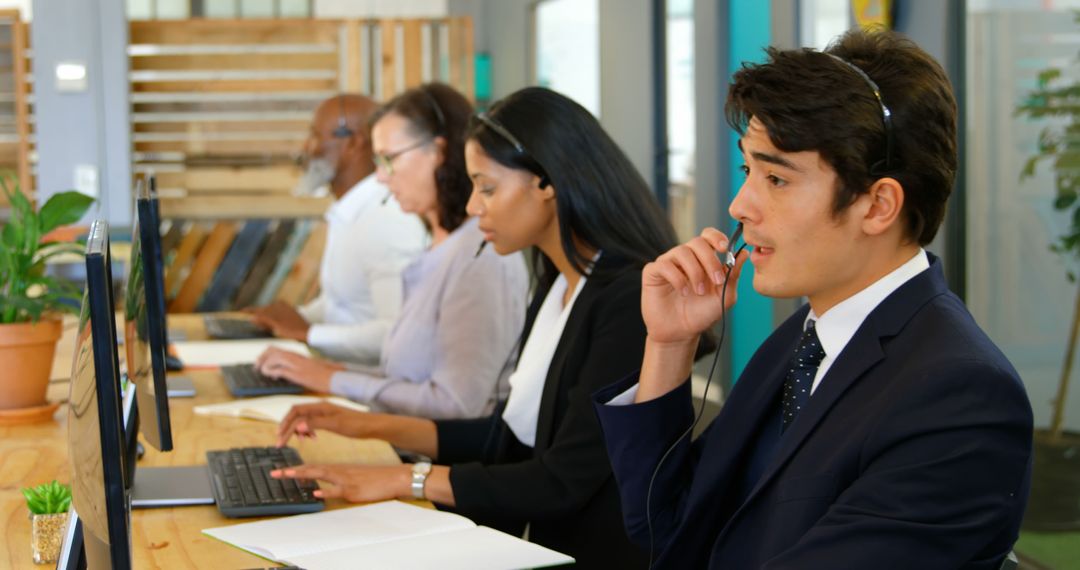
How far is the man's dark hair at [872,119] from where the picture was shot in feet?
4.65

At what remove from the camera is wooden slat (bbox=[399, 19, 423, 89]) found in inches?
300

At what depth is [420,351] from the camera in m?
3.23

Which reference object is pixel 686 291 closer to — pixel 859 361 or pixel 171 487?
pixel 859 361

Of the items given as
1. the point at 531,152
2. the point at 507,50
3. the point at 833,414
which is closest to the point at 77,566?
the point at 833,414

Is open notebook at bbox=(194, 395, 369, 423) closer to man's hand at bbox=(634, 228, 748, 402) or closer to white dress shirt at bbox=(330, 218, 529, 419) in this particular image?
white dress shirt at bbox=(330, 218, 529, 419)

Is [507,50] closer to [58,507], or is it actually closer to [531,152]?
[531,152]

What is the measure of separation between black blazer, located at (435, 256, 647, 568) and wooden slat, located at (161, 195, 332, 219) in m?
5.41

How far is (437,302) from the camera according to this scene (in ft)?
10.4

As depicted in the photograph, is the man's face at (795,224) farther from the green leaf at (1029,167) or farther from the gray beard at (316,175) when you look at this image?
the gray beard at (316,175)

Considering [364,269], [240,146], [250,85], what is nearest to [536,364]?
[364,269]

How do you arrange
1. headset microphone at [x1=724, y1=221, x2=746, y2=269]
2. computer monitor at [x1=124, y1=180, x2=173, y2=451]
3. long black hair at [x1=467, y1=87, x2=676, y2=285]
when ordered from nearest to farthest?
headset microphone at [x1=724, y1=221, x2=746, y2=269] → computer monitor at [x1=124, y1=180, x2=173, y2=451] → long black hair at [x1=467, y1=87, x2=676, y2=285]

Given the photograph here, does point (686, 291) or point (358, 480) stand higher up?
point (686, 291)

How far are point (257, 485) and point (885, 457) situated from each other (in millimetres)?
1119

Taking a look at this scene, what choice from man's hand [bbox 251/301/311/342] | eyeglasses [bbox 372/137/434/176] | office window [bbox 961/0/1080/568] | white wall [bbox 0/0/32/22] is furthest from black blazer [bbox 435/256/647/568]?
white wall [bbox 0/0/32/22]
